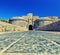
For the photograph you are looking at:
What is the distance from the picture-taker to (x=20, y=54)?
3.48 m

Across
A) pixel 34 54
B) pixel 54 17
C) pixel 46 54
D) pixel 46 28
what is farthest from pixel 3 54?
pixel 54 17

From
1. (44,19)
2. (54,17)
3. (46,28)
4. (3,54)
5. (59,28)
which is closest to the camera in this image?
(3,54)

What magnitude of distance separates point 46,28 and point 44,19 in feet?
36.1

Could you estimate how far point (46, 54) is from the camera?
3.52m

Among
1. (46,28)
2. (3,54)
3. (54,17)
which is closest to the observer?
(3,54)

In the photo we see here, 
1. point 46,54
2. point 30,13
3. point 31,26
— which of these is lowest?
point 46,54

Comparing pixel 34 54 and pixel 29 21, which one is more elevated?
pixel 29 21

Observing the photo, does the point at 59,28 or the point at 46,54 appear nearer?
the point at 46,54

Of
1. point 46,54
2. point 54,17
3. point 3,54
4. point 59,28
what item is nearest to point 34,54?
point 46,54

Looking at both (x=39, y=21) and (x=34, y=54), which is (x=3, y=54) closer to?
(x=34, y=54)

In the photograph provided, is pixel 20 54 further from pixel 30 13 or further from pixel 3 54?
pixel 30 13

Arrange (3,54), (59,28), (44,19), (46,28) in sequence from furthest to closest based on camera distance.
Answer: (44,19) → (46,28) → (59,28) → (3,54)

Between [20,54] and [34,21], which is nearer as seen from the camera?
[20,54]

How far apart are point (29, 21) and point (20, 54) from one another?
4350 centimetres
